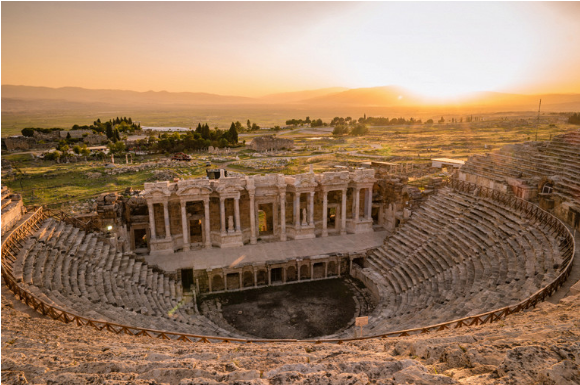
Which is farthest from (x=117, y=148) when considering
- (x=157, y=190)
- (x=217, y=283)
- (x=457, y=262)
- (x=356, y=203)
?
(x=457, y=262)

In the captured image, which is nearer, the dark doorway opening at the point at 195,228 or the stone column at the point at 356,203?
the dark doorway opening at the point at 195,228

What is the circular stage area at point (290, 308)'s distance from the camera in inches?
765

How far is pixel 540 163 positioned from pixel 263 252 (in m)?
18.9

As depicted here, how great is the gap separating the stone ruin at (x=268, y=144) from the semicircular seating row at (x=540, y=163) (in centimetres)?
5759

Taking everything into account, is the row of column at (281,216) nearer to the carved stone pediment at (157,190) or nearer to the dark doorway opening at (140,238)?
the carved stone pediment at (157,190)

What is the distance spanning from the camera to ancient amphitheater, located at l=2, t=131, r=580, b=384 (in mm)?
6918

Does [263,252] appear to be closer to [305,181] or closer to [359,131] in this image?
[305,181]

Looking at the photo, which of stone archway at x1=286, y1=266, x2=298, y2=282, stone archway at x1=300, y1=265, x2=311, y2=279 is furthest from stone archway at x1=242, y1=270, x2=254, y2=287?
stone archway at x1=300, y1=265, x2=311, y2=279

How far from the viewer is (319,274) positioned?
25109 mm

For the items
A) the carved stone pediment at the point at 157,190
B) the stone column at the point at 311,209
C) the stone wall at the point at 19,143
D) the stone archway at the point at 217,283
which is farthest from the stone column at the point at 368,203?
the stone wall at the point at 19,143

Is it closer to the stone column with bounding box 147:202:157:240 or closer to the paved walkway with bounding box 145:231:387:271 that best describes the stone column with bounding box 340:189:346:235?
the paved walkway with bounding box 145:231:387:271

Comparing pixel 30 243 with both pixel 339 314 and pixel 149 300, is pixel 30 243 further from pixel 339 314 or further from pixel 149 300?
pixel 339 314

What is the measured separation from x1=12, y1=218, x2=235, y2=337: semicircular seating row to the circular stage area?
6.01 feet

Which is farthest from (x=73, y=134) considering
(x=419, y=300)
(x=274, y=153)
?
(x=419, y=300)
